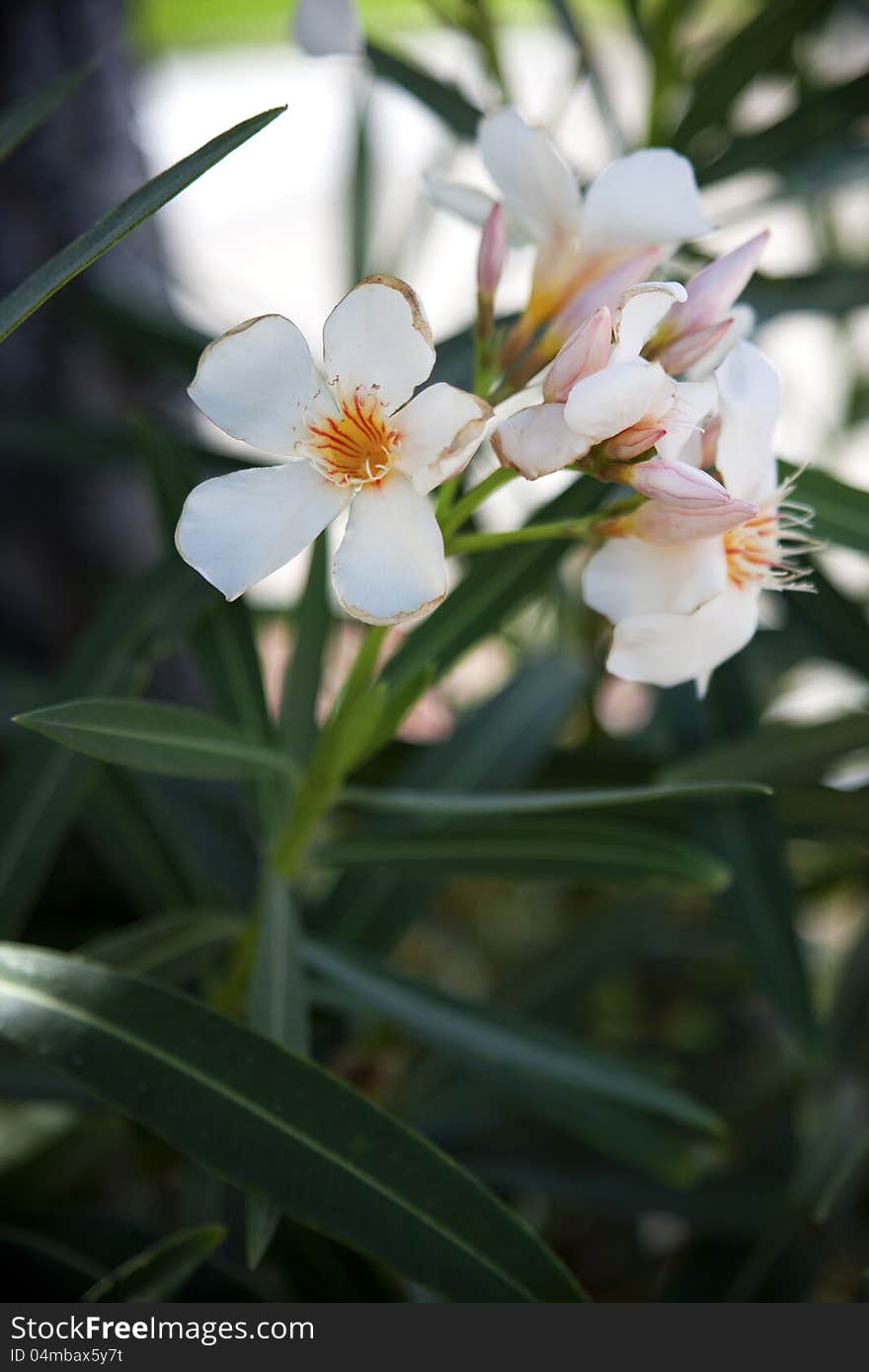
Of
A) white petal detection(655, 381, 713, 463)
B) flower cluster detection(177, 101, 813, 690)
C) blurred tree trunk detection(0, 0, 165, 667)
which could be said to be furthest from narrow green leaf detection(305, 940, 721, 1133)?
blurred tree trunk detection(0, 0, 165, 667)

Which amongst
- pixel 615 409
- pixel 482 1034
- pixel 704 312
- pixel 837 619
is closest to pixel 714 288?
pixel 704 312

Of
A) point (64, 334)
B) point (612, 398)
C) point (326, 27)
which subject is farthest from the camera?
point (64, 334)

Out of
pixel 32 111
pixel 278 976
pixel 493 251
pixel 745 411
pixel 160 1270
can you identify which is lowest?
pixel 160 1270

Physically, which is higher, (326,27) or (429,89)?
(429,89)

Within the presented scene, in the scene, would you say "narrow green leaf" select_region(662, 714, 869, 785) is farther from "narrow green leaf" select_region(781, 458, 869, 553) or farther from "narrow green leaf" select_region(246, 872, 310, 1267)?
"narrow green leaf" select_region(246, 872, 310, 1267)

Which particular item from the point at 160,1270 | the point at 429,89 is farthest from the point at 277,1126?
the point at 429,89

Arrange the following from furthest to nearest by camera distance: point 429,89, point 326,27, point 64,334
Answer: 1. point 64,334
2. point 429,89
3. point 326,27

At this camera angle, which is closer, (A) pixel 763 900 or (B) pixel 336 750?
(B) pixel 336 750

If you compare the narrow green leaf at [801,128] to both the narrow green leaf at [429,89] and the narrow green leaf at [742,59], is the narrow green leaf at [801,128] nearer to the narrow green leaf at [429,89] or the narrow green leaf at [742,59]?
the narrow green leaf at [742,59]

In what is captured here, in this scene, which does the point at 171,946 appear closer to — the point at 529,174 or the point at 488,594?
the point at 488,594
